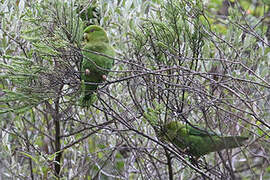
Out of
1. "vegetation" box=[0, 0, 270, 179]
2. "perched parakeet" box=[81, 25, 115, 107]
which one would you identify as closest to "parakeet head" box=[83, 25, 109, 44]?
"perched parakeet" box=[81, 25, 115, 107]

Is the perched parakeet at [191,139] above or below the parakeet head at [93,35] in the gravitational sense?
below

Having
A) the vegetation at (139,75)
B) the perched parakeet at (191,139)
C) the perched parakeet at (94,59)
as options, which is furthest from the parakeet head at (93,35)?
the perched parakeet at (191,139)

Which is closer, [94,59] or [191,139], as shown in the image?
[94,59]

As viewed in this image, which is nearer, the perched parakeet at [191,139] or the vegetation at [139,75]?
the vegetation at [139,75]

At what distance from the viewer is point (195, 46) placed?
278cm

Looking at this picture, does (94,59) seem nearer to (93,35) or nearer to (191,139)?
(93,35)

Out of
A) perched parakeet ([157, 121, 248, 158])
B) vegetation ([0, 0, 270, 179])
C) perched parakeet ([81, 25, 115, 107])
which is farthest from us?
perched parakeet ([157, 121, 248, 158])

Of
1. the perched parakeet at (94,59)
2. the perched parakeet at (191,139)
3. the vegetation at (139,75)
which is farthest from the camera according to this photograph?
the perched parakeet at (191,139)

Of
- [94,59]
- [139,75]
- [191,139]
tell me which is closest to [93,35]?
[94,59]

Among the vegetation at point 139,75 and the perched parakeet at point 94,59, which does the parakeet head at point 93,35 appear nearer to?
the perched parakeet at point 94,59

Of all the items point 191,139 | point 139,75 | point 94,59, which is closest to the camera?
point 139,75

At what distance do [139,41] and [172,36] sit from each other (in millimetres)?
251

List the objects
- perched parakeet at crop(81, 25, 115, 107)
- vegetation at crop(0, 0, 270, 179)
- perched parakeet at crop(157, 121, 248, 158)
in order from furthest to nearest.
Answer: perched parakeet at crop(157, 121, 248, 158) → perched parakeet at crop(81, 25, 115, 107) → vegetation at crop(0, 0, 270, 179)

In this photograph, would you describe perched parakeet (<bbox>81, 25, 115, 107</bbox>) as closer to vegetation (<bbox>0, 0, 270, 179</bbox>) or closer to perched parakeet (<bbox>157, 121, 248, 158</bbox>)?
vegetation (<bbox>0, 0, 270, 179</bbox>)
